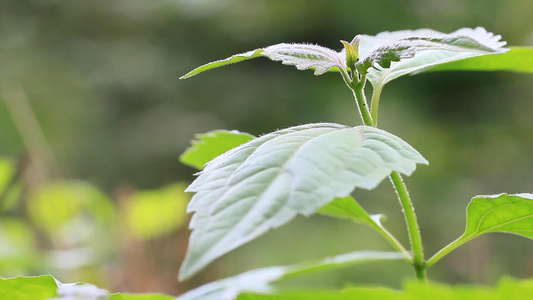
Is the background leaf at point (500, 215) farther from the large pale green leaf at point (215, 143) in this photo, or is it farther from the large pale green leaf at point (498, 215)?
the large pale green leaf at point (215, 143)

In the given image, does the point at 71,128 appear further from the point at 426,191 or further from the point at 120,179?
the point at 426,191

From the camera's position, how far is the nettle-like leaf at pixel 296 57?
344 millimetres

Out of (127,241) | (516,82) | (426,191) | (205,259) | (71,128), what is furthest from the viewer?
(71,128)

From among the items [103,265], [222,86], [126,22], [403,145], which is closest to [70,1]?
[126,22]

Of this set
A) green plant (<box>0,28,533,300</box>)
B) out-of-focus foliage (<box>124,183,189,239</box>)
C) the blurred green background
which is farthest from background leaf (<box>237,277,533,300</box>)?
the blurred green background

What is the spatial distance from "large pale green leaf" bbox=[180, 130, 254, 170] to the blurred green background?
1326 mm

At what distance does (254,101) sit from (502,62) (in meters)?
1.94

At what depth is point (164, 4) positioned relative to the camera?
250 centimetres

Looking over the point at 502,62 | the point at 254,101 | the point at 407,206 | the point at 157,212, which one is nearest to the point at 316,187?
the point at 407,206

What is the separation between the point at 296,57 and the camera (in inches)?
14.0

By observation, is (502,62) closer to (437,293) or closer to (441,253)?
(441,253)

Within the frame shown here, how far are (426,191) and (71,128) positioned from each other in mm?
1481

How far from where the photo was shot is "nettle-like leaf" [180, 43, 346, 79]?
344 mm

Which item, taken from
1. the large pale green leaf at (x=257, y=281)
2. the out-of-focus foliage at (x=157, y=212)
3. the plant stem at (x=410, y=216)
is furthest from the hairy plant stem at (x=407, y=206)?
the out-of-focus foliage at (x=157, y=212)
